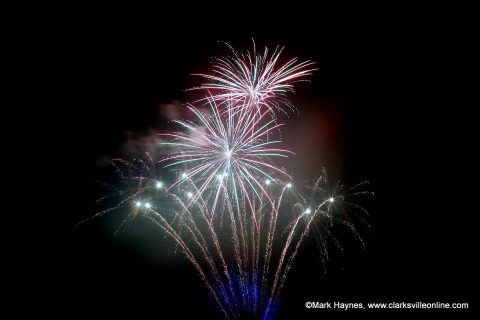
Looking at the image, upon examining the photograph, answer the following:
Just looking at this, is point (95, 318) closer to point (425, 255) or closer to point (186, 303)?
point (186, 303)

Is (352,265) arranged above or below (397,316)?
above

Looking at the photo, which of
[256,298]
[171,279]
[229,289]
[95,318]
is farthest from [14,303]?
[256,298]

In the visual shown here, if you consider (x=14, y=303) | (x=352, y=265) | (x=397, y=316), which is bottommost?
(x=14, y=303)

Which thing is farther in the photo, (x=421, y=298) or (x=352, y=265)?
(x=352, y=265)

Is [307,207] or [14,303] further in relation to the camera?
[14,303]

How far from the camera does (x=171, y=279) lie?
20.5 meters

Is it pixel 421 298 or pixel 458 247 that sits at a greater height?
pixel 458 247

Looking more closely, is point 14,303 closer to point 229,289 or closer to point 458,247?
point 229,289

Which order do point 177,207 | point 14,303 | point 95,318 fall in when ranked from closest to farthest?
1. point 177,207
2. point 14,303
3. point 95,318

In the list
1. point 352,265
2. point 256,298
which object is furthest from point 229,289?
point 352,265

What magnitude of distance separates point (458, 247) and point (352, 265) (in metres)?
5.61

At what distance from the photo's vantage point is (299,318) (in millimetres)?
17984

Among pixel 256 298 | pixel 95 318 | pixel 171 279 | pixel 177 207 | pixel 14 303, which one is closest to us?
pixel 256 298

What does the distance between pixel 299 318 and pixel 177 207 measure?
834 centimetres
